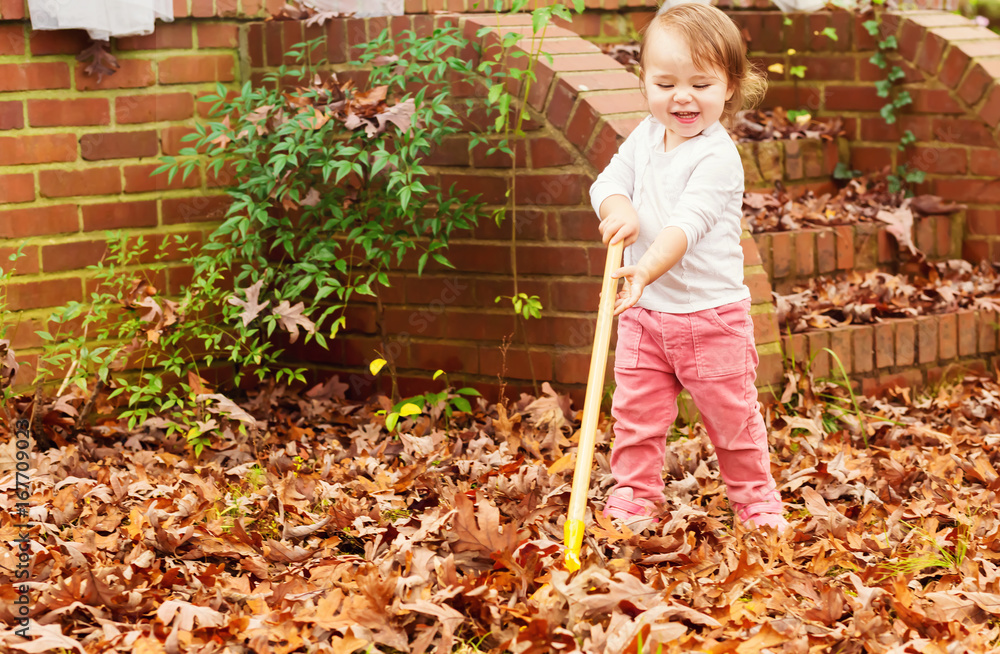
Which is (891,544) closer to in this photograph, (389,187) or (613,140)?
(613,140)

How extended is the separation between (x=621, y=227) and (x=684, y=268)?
0.19 meters

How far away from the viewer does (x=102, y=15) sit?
354 centimetres

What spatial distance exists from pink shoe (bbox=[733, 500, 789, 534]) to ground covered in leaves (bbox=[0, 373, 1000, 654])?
0.05m

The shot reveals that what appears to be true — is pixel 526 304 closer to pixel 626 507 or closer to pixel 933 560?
pixel 626 507

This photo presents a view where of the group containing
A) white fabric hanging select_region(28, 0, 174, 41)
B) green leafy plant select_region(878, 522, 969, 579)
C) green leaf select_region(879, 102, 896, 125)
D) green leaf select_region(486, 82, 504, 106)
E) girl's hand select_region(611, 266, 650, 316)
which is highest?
white fabric hanging select_region(28, 0, 174, 41)

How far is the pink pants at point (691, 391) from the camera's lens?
2.61 meters

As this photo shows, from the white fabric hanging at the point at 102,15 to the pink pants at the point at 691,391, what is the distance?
207 cm

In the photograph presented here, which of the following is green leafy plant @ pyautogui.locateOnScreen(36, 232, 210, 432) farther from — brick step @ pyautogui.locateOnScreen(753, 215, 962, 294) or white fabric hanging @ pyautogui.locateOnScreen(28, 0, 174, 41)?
brick step @ pyautogui.locateOnScreen(753, 215, 962, 294)

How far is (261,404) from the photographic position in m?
3.80

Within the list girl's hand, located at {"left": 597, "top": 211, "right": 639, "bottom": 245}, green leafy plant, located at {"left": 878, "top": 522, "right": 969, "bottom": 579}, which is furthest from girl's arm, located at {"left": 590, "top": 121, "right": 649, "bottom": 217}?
green leafy plant, located at {"left": 878, "top": 522, "right": 969, "bottom": 579}

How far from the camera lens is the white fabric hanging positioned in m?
3.45

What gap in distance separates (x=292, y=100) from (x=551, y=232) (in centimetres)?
95

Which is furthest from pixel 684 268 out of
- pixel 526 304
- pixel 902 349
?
pixel 902 349

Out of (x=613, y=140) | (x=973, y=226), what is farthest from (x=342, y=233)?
(x=973, y=226)
